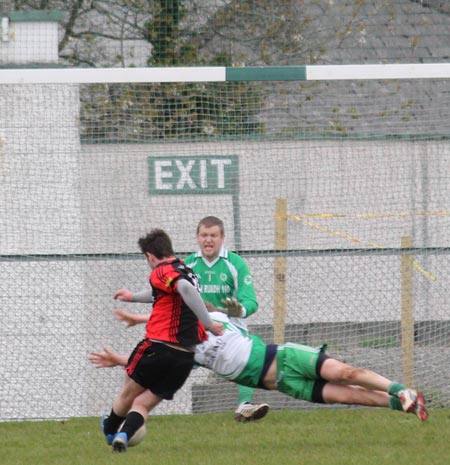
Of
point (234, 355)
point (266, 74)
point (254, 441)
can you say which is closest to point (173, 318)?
point (234, 355)

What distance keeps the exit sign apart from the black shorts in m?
2.79

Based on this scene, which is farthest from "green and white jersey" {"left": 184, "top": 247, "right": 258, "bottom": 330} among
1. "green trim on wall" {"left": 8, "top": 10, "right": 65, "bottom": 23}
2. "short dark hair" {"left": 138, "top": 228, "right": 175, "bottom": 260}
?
"green trim on wall" {"left": 8, "top": 10, "right": 65, "bottom": 23}

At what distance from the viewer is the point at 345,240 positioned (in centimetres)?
988

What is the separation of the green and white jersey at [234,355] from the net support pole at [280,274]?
104 inches

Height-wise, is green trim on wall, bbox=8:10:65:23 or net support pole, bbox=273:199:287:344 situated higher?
green trim on wall, bbox=8:10:65:23

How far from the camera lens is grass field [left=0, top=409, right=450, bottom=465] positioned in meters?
6.98

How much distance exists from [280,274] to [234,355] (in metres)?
2.82

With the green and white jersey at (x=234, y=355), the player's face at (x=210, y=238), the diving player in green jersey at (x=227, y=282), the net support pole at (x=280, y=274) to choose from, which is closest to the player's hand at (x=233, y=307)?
the green and white jersey at (x=234, y=355)

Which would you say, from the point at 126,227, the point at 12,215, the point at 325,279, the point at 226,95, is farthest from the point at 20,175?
the point at 325,279

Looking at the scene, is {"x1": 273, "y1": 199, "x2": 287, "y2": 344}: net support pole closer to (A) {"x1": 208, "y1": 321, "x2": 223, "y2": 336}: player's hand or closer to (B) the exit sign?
(B) the exit sign

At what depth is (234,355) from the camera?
6.84 meters

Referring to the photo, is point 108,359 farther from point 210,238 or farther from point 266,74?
Result: point 266,74

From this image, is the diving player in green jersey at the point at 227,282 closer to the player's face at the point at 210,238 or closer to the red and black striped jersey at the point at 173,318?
the player's face at the point at 210,238

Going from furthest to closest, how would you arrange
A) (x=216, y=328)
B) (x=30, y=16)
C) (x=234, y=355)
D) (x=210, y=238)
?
(x=30, y=16) < (x=210, y=238) < (x=234, y=355) < (x=216, y=328)
